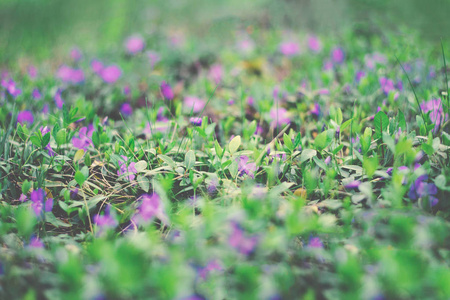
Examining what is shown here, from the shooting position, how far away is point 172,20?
4.57m

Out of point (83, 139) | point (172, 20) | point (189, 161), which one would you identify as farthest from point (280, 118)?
point (172, 20)

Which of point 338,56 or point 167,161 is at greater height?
point 338,56

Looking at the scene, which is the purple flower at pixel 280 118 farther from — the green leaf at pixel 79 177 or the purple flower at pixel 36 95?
the purple flower at pixel 36 95

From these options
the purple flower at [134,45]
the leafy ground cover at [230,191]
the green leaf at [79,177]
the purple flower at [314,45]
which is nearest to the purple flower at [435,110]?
the leafy ground cover at [230,191]

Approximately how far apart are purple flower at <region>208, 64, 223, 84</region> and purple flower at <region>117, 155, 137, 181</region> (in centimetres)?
133

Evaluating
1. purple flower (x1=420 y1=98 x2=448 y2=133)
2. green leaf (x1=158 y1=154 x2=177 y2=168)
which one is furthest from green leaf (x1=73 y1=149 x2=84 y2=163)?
purple flower (x1=420 y1=98 x2=448 y2=133)

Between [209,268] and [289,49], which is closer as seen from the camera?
[209,268]

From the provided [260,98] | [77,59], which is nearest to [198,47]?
[77,59]

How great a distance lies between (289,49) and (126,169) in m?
2.25

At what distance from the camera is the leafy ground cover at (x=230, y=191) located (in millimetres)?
814

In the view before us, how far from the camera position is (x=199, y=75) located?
285 centimetres

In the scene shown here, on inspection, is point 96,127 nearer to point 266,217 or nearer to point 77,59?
point 266,217

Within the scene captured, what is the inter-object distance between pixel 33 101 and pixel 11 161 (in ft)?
2.40

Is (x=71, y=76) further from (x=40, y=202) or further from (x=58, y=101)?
(x=40, y=202)
